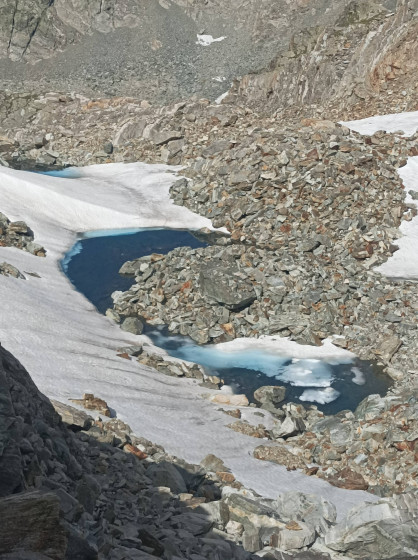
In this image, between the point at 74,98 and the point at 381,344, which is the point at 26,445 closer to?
the point at 381,344

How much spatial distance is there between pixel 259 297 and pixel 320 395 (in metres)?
5.07

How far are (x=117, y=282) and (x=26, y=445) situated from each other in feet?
61.8

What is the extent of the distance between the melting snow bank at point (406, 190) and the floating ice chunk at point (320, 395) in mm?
6957

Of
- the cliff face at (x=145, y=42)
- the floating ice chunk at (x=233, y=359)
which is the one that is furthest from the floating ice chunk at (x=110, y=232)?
the cliff face at (x=145, y=42)

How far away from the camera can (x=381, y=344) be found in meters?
21.5

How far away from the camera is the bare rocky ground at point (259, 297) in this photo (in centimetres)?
897

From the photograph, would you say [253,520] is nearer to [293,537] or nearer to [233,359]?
[293,537]

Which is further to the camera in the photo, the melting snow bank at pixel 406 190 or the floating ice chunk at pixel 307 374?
the melting snow bank at pixel 406 190

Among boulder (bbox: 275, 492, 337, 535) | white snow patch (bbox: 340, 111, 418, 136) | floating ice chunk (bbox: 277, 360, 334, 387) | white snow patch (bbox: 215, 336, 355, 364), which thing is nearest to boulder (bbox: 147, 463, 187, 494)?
boulder (bbox: 275, 492, 337, 535)

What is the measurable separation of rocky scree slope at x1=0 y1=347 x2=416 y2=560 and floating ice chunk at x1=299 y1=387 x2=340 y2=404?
6.75m

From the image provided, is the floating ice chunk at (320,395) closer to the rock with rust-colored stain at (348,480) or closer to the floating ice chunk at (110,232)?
the rock with rust-colored stain at (348,480)

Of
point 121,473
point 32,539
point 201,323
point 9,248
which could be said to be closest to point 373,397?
point 201,323

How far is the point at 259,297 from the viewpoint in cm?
2370

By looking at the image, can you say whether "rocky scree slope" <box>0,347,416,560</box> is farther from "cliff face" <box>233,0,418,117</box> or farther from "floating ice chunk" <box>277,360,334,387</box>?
"cliff face" <box>233,0,418,117</box>
